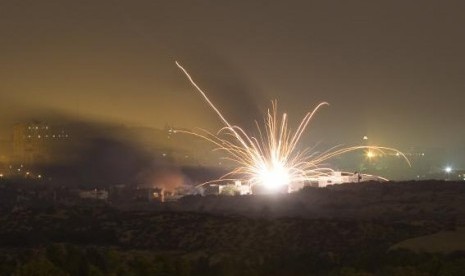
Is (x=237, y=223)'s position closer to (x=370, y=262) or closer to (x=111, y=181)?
(x=370, y=262)

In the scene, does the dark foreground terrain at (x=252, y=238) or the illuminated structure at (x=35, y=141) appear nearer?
the dark foreground terrain at (x=252, y=238)

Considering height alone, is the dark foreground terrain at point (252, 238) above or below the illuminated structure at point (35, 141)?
below

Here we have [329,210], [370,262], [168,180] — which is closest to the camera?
[370,262]

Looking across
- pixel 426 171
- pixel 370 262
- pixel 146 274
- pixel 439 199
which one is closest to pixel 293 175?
pixel 439 199

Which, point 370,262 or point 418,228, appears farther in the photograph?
point 418,228

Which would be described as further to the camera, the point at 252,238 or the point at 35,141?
the point at 35,141

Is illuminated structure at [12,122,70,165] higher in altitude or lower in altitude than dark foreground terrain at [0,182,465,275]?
higher

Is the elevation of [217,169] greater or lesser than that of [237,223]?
greater

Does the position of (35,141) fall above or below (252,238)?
above
